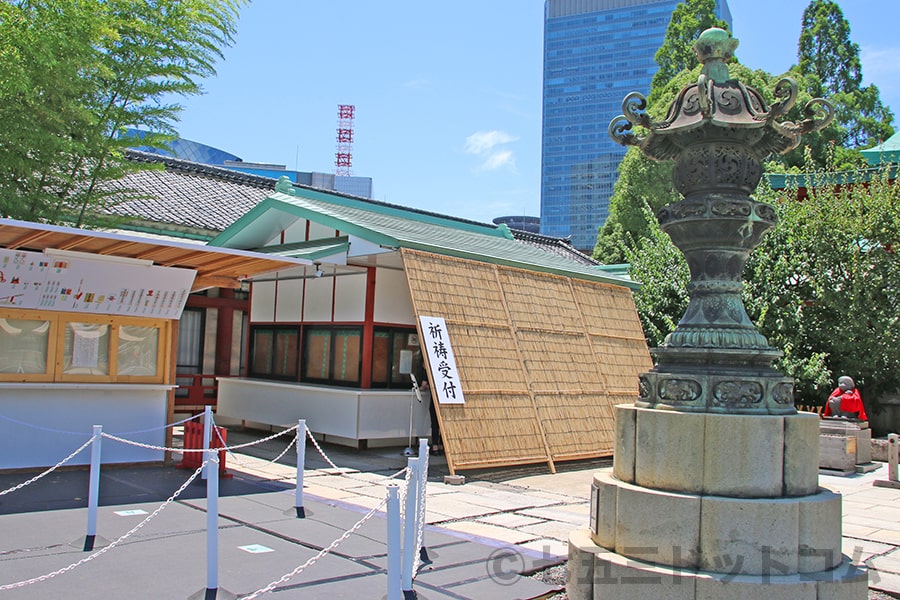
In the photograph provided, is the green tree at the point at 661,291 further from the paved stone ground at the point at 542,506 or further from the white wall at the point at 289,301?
the white wall at the point at 289,301

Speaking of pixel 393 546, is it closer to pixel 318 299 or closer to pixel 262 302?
pixel 318 299

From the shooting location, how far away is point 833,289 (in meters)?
16.9

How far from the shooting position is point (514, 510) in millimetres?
9125

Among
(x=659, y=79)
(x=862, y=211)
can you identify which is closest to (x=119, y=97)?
(x=862, y=211)

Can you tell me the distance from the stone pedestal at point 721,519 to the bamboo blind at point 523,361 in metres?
5.54

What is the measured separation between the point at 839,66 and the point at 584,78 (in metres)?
105

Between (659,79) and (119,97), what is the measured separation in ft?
84.7

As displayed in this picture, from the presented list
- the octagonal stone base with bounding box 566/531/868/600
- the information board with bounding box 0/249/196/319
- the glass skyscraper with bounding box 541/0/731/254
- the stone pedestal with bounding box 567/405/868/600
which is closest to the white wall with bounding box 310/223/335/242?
the information board with bounding box 0/249/196/319

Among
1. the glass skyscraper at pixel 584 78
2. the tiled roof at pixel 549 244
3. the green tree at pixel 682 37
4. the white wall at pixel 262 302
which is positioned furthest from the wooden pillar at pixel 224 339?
the glass skyscraper at pixel 584 78

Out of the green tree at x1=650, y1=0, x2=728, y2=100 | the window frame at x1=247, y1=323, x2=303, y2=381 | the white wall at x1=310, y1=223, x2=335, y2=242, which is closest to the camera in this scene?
the white wall at x1=310, y1=223, x2=335, y2=242

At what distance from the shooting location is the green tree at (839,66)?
33125 mm

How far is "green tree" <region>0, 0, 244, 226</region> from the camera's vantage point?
1004 cm

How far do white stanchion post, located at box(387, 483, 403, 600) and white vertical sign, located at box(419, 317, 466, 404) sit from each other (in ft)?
20.4

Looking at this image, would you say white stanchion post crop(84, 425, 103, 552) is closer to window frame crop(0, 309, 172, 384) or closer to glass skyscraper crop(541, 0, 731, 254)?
window frame crop(0, 309, 172, 384)
